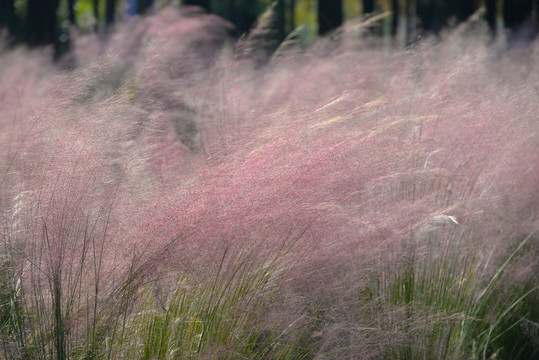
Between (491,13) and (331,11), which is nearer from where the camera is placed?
(331,11)

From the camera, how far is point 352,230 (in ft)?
7.21

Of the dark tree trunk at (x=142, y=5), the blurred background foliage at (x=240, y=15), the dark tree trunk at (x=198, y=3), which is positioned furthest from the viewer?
the blurred background foliage at (x=240, y=15)

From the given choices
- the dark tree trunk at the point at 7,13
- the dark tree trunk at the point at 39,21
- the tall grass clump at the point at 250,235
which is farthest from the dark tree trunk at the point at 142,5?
the tall grass clump at the point at 250,235

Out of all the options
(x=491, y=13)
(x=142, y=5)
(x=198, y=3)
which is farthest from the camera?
(x=491, y=13)

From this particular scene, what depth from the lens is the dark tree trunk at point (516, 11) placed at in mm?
15430

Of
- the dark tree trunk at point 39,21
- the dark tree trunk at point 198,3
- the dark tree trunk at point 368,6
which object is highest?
the dark tree trunk at point 198,3

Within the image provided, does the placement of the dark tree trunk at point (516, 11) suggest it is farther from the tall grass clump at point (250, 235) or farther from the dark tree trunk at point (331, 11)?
the tall grass clump at point (250, 235)

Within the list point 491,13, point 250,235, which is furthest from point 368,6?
point 250,235

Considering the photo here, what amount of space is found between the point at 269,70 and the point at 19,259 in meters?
3.98

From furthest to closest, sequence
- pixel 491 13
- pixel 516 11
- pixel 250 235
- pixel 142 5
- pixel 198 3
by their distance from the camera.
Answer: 1. pixel 491 13
2. pixel 516 11
3. pixel 142 5
4. pixel 198 3
5. pixel 250 235

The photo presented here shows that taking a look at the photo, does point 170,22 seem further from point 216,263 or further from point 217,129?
point 216,263

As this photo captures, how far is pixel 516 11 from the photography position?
1584cm

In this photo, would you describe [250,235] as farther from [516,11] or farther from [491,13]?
[491,13]

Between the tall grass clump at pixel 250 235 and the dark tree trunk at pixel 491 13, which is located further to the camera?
the dark tree trunk at pixel 491 13
